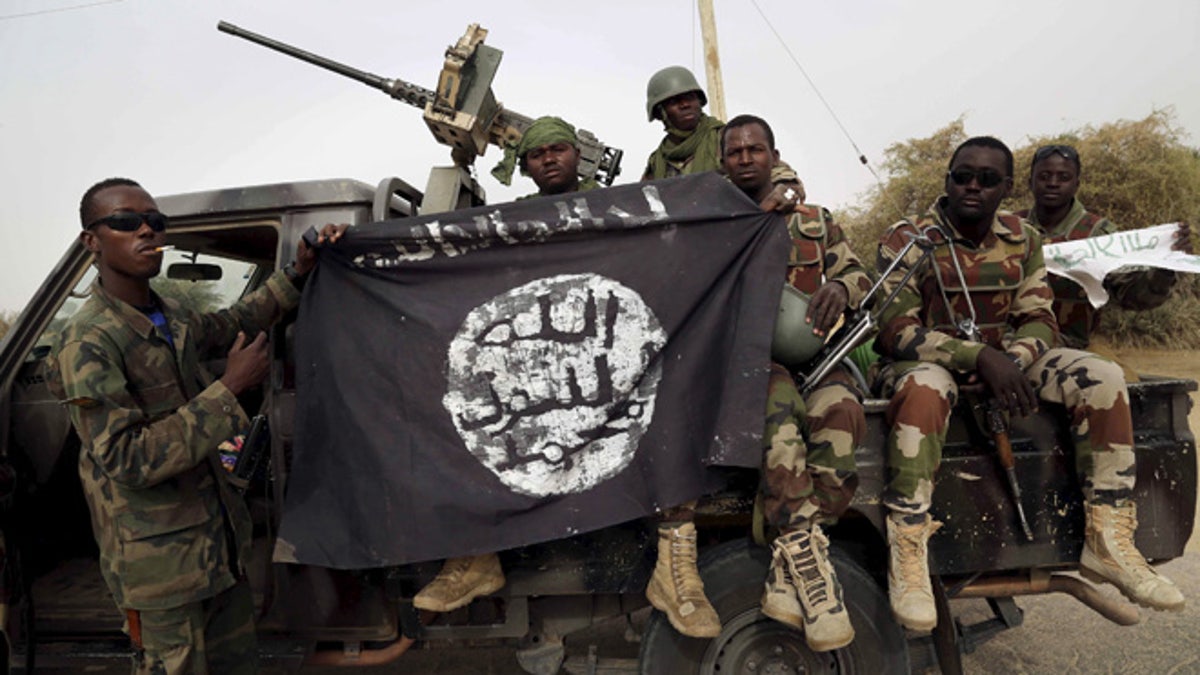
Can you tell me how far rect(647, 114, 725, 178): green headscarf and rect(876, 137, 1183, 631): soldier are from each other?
143 centimetres

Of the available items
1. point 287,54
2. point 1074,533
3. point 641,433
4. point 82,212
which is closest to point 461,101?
point 287,54

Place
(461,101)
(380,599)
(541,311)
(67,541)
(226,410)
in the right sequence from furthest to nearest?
(461,101) < (67,541) < (380,599) < (541,311) < (226,410)

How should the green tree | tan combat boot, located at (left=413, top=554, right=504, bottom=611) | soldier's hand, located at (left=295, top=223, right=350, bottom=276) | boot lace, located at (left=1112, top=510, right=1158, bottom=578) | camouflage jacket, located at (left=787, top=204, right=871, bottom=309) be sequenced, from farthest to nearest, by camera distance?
the green tree → camouflage jacket, located at (left=787, top=204, right=871, bottom=309) → soldier's hand, located at (left=295, top=223, right=350, bottom=276) → tan combat boot, located at (left=413, top=554, right=504, bottom=611) → boot lace, located at (left=1112, top=510, right=1158, bottom=578)

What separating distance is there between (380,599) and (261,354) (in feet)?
3.05

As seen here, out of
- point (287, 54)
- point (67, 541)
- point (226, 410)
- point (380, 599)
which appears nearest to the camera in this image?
point (226, 410)

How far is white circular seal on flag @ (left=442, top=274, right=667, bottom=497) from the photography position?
2.37 meters

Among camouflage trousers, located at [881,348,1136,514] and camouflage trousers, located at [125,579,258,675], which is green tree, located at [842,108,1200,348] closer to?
camouflage trousers, located at [881,348,1136,514]

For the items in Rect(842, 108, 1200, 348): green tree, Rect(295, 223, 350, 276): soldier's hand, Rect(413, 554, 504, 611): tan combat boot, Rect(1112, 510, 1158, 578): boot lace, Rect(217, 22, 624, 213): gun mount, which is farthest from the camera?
Rect(842, 108, 1200, 348): green tree

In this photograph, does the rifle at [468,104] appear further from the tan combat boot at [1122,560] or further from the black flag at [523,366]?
the tan combat boot at [1122,560]

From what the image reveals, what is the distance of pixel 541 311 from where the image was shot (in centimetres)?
243

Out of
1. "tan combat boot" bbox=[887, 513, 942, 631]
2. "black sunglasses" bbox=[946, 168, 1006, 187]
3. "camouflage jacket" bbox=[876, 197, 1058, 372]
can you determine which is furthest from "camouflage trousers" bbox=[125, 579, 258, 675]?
"black sunglasses" bbox=[946, 168, 1006, 187]

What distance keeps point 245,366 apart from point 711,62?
786cm

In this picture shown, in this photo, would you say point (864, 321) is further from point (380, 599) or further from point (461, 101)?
point (461, 101)

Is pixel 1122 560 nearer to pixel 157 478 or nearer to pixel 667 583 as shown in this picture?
pixel 667 583
